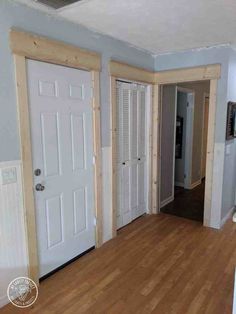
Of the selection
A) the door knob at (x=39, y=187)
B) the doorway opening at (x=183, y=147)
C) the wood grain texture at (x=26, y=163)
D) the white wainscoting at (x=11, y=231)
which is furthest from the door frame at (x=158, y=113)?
the white wainscoting at (x=11, y=231)

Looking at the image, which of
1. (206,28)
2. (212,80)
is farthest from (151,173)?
(206,28)

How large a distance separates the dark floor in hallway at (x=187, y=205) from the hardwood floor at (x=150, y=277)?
61cm

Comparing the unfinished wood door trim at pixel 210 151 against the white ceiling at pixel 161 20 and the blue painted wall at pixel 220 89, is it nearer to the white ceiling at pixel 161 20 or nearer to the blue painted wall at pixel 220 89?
the blue painted wall at pixel 220 89

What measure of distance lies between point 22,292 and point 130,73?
2.61 metres

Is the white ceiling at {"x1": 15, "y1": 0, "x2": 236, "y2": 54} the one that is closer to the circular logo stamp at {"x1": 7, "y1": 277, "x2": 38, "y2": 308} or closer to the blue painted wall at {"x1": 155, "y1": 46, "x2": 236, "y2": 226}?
the blue painted wall at {"x1": 155, "y1": 46, "x2": 236, "y2": 226}

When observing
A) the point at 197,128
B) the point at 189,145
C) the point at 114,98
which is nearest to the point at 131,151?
the point at 114,98

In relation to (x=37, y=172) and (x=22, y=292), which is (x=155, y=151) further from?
(x=22, y=292)

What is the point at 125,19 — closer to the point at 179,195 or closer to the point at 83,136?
the point at 83,136

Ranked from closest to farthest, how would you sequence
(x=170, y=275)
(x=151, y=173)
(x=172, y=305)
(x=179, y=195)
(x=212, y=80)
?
(x=172, y=305) < (x=170, y=275) < (x=212, y=80) < (x=151, y=173) < (x=179, y=195)

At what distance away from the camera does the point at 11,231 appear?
208 centimetres

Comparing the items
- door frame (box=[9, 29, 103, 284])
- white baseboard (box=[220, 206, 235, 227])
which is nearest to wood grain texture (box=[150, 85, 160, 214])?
white baseboard (box=[220, 206, 235, 227])

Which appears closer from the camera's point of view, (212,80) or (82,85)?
(82,85)

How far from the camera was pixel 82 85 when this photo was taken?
8.57 ft

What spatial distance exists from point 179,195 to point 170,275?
2623 mm
